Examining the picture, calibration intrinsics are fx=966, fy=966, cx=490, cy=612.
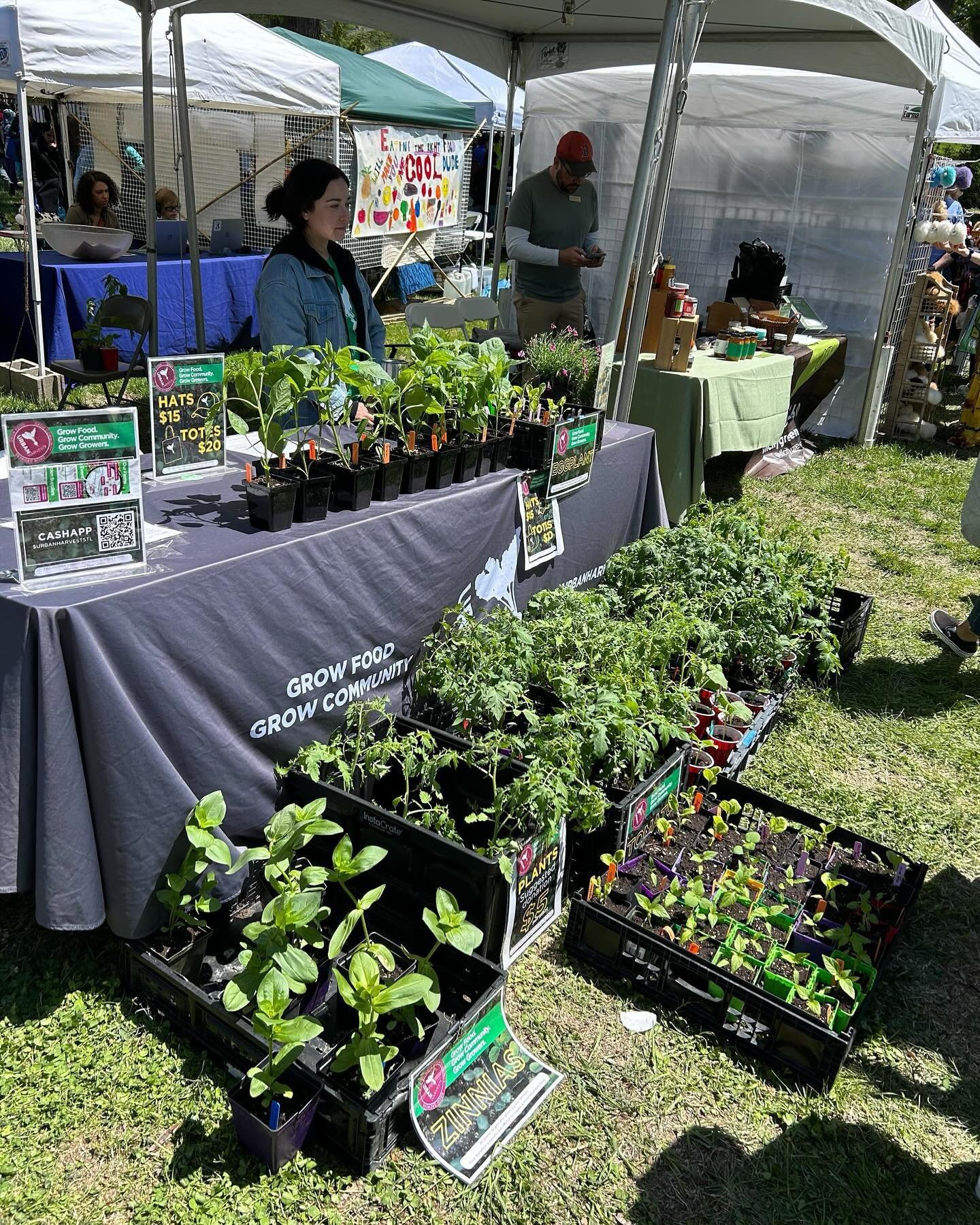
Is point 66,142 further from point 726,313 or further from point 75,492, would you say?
point 75,492

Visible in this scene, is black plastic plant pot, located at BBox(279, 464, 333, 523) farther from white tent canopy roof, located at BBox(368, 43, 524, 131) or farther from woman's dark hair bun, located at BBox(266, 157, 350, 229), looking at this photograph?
white tent canopy roof, located at BBox(368, 43, 524, 131)

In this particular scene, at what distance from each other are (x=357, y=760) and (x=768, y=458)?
4.69 meters

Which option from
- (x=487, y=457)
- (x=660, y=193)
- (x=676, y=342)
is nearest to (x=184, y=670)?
(x=487, y=457)

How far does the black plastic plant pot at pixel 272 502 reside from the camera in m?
2.23

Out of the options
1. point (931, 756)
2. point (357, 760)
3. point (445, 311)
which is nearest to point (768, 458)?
point (445, 311)

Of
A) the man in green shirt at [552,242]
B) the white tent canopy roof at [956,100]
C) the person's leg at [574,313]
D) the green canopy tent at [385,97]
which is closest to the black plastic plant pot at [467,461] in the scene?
the man in green shirt at [552,242]

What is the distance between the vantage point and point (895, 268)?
6.68m

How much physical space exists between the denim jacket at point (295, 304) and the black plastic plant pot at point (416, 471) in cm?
49

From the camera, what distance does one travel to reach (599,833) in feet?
8.11

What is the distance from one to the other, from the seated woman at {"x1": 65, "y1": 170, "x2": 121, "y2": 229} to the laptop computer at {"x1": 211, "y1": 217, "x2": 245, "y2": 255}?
31.5 inches

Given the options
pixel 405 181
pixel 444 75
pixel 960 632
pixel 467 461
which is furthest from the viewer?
pixel 444 75

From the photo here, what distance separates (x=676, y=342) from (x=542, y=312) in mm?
792

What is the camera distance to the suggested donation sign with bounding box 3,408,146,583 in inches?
70.7

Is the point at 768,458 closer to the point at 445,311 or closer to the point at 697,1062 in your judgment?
the point at 445,311
